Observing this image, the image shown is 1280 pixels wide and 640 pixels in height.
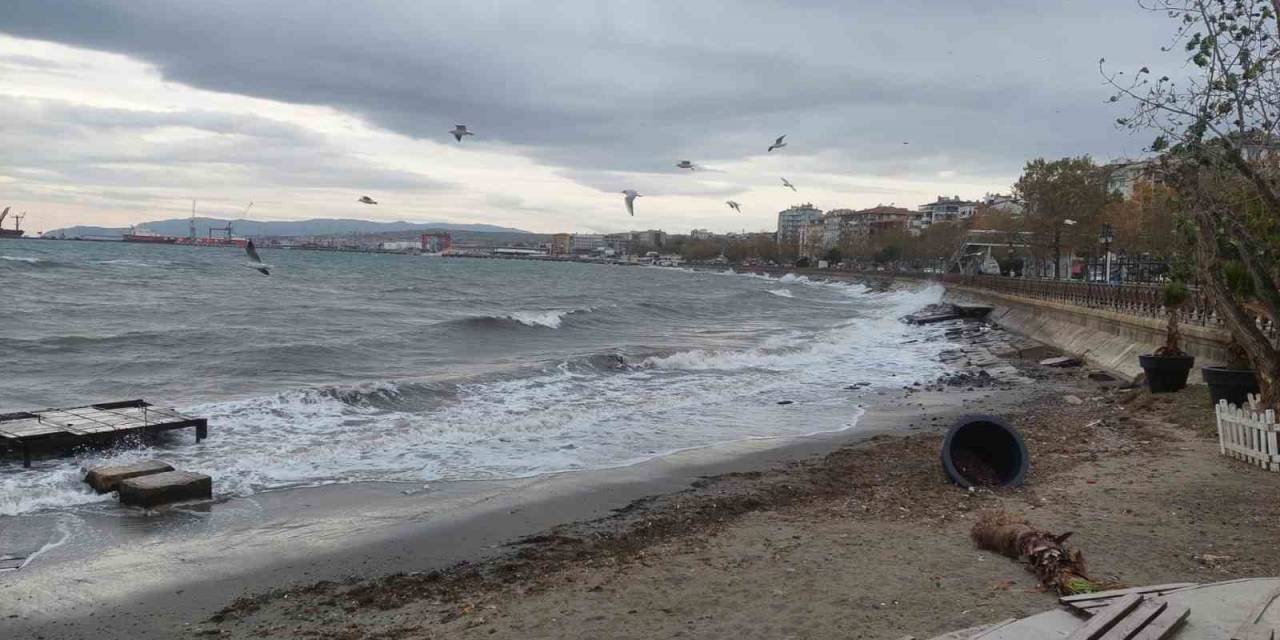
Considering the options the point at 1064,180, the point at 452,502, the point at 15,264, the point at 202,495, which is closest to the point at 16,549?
the point at 202,495

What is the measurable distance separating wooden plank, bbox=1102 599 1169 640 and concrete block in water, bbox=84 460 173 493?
9609 millimetres

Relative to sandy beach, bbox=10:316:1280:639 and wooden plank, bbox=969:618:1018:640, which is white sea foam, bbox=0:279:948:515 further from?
wooden plank, bbox=969:618:1018:640

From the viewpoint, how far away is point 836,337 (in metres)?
37.0

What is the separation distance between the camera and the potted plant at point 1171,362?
16172 mm

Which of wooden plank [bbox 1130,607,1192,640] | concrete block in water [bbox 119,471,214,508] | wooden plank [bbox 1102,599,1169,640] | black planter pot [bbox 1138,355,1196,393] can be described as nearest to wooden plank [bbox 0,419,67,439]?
concrete block in water [bbox 119,471,214,508]

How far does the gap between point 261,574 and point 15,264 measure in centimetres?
7561

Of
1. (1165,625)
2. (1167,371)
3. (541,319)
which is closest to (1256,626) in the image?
(1165,625)

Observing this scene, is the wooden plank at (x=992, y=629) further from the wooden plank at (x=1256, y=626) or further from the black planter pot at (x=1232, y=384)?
the black planter pot at (x=1232, y=384)

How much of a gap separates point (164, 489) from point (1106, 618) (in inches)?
351

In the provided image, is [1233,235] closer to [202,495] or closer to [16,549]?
[202,495]

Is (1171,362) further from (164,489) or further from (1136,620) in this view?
(164,489)

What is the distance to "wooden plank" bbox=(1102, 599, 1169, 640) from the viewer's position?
477 centimetres

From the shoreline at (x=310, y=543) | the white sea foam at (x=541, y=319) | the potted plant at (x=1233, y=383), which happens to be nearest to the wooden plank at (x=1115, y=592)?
the shoreline at (x=310, y=543)

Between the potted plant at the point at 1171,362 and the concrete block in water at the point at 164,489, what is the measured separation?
15123mm
